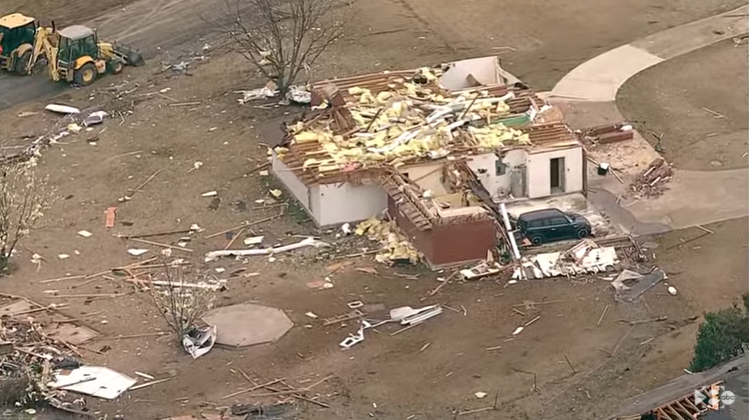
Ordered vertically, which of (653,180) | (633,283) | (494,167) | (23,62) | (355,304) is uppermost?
(23,62)

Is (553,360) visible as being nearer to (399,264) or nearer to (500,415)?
(500,415)

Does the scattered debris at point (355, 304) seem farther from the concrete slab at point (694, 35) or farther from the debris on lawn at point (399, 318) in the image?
the concrete slab at point (694, 35)

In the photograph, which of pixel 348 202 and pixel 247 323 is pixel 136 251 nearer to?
pixel 247 323

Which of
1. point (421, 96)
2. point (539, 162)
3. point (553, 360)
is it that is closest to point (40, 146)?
point (421, 96)

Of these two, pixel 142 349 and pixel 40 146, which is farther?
pixel 40 146

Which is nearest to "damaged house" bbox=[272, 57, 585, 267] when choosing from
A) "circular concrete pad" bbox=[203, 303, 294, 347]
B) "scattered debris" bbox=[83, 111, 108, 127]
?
"circular concrete pad" bbox=[203, 303, 294, 347]

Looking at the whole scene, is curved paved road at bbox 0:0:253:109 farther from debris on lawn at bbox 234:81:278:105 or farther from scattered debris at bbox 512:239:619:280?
scattered debris at bbox 512:239:619:280

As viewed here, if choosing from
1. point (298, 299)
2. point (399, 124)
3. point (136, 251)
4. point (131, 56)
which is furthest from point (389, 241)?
point (131, 56)
